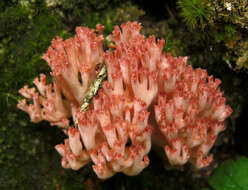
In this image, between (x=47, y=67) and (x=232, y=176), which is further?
(x=47, y=67)

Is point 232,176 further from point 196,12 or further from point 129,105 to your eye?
point 196,12

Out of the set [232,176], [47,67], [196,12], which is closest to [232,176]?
[232,176]

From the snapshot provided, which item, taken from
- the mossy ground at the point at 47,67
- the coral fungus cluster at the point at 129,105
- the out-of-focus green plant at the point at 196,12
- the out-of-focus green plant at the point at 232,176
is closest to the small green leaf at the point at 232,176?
the out-of-focus green plant at the point at 232,176

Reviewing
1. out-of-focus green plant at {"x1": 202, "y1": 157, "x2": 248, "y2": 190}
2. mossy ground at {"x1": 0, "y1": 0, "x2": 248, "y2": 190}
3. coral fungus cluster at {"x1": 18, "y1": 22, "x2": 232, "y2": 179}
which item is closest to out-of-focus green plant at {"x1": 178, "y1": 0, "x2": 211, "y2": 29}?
mossy ground at {"x1": 0, "y1": 0, "x2": 248, "y2": 190}

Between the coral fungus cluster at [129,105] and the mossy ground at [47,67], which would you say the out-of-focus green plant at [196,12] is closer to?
the mossy ground at [47,67]

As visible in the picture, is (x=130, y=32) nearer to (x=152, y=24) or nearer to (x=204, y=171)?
(x=152, y=24)
